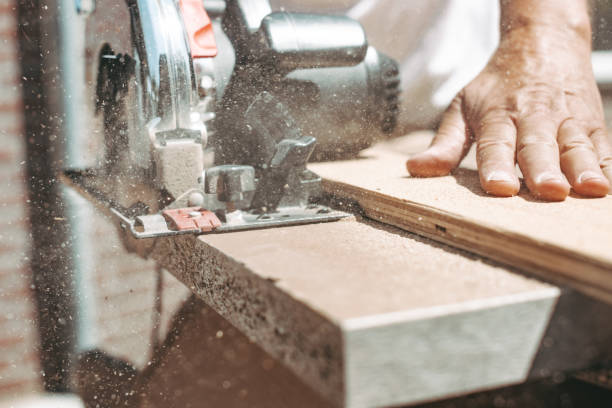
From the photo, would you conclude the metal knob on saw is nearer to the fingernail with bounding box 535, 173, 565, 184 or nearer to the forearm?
the fingernail with bounding box 535, 173, 565, 184

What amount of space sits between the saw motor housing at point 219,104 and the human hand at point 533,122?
0.83 ft

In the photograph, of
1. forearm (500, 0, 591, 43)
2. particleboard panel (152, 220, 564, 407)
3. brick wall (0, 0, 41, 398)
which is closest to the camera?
particleboard panel (152, 220, 564, 407)

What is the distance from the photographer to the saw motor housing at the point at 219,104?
853 millimetres

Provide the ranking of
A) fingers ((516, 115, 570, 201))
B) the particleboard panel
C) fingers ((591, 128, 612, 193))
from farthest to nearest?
fingers ((591, 128, 612, 193)), fingers ((516, 115, 570, 201)), the particleboard panel

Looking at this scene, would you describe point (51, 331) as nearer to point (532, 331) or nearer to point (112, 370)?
point (112, 370)

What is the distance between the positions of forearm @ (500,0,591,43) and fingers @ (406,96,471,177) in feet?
1.14

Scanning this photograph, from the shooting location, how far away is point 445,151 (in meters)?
1.07

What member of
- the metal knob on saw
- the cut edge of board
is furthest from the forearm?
the metal knob on saw

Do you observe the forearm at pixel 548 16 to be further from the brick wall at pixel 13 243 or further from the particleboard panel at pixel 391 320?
the brick wall at pixel 13 243

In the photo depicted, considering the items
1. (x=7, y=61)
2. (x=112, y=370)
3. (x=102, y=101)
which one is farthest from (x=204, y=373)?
(x=7, y=61)

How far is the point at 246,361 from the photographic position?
5.08 ft

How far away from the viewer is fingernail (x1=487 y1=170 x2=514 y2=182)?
34.2 inches

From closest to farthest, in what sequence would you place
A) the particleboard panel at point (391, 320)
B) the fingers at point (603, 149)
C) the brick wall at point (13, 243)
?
1. the particleboard panel at point (391, 320)
2. the fingers at point (603, 149)
3. the brick wall at point (13, 243)

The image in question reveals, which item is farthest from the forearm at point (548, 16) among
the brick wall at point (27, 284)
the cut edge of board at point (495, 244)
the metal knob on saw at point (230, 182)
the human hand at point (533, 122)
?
the brick wall at point (27, 284)
